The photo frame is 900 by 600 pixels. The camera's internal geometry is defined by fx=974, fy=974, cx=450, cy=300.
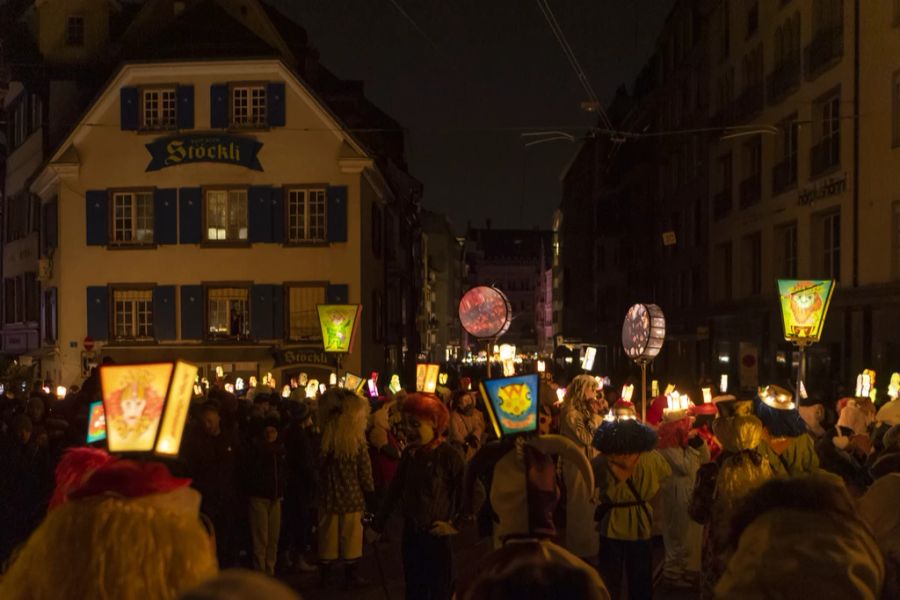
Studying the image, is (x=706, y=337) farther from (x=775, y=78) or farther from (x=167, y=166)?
(x=167, y=166)

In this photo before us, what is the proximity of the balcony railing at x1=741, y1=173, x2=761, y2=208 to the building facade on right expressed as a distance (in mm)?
82

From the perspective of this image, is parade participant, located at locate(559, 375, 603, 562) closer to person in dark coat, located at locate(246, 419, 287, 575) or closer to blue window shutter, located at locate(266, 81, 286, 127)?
person in dark coat, located at locate(246, 419, 287, 575)

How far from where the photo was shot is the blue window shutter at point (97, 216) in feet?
100

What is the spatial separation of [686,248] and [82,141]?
23.0 meters

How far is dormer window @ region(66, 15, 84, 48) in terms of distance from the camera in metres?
34.5

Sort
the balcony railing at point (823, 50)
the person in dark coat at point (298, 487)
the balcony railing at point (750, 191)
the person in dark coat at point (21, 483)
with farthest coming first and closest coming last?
the balcony railing at point (750, 191) → the balcony railing at point (823, 50) → the person in dark coat at point (298, 487) → the person in dark coat at point (21, 483)

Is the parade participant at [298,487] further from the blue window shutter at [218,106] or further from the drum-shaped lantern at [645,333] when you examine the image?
the blue window shutter at [218,106]

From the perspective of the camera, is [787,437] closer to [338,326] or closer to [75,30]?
[338,326]

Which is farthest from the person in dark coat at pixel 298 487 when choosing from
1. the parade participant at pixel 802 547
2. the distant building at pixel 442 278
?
the distant building at pixel 442 278

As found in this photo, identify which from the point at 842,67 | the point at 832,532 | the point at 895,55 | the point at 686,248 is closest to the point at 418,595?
the point at 832,532

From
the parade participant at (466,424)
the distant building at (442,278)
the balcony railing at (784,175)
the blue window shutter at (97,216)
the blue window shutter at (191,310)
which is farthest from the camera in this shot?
the distant building at (442,278)

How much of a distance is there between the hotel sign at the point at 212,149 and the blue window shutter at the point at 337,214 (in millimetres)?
2417

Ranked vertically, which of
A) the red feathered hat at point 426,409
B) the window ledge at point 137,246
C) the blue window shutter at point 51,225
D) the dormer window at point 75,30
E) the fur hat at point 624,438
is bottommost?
the fur hat at point 624,438

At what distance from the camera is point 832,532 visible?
8.64 ft
